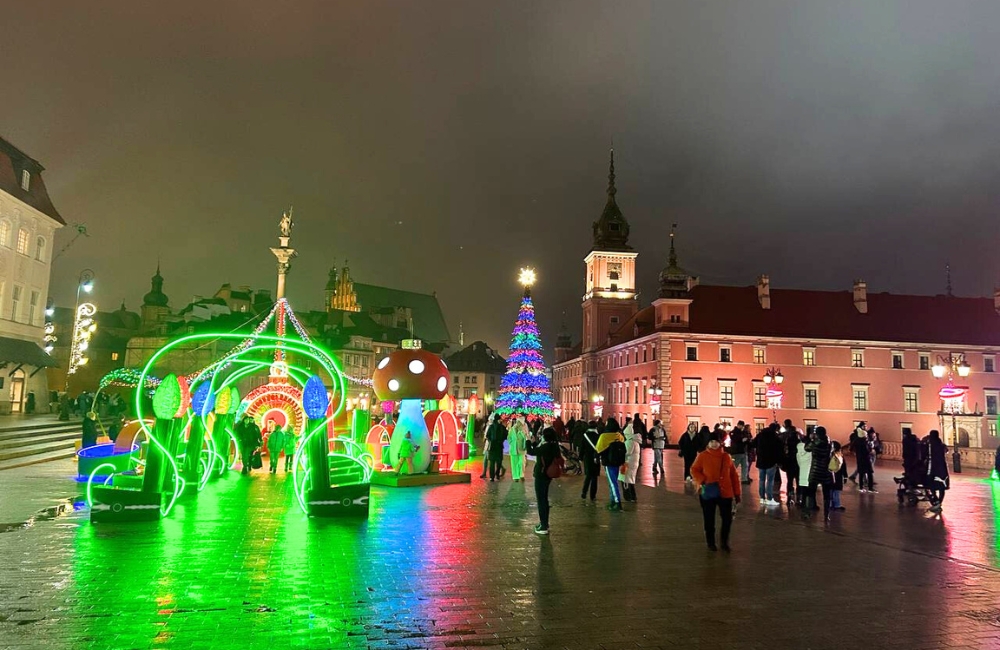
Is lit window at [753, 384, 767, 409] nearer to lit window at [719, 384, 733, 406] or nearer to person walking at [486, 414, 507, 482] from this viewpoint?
lit window at [719, 384, 733, 406]

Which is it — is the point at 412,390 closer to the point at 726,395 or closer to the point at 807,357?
the point at 726,395

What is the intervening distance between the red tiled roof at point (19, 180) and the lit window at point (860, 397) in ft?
197

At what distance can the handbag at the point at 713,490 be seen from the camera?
10508 millimetres

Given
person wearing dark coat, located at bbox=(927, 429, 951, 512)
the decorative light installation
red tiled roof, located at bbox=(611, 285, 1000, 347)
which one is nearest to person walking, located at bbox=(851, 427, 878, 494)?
person wearing dark coat, located at bbox=(927, 429, 951, 512)

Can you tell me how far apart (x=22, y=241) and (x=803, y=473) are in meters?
40.5

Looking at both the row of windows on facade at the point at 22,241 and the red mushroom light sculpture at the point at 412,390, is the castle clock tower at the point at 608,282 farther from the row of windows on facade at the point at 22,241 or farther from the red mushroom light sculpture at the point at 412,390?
the red mushroom light sculpture at the point at 412,390

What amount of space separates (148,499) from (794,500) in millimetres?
15018

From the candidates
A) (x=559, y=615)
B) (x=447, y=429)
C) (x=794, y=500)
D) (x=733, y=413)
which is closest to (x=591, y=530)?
(x=559, y=615)

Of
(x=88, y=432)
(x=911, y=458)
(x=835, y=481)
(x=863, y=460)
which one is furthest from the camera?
(x=88, y=432)

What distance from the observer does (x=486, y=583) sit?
8.22 meters

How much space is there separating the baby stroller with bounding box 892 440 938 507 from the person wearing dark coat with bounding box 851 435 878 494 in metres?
1.29

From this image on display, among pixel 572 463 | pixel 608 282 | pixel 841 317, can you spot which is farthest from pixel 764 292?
pixel 572 463

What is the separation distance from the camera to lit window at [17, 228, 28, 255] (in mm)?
36088

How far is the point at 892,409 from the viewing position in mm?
54969
